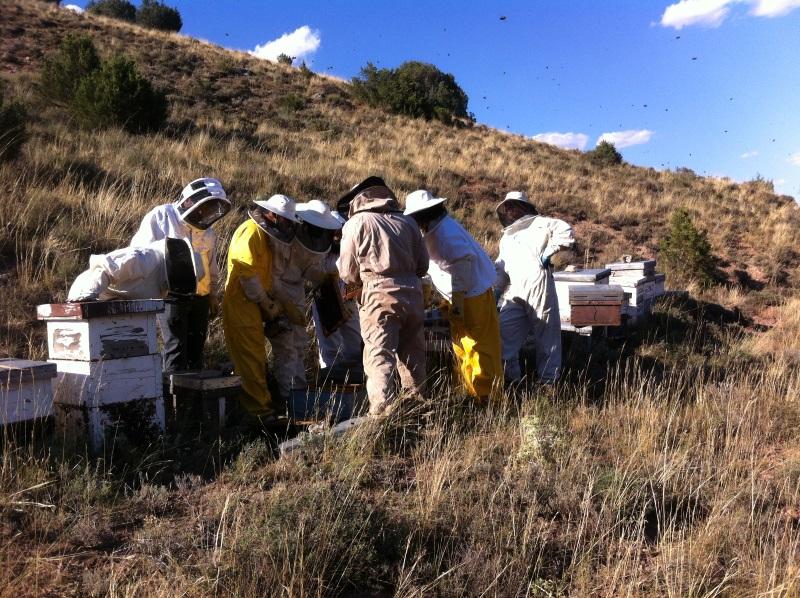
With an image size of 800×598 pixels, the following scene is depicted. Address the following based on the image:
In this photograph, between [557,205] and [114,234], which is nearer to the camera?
[114,234]

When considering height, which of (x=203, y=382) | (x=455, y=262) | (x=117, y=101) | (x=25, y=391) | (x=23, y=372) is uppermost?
(x=117, y=101)

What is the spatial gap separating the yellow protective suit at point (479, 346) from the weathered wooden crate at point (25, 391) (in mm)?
3806

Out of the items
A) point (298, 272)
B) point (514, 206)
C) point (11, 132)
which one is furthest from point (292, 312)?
point (11, 132)

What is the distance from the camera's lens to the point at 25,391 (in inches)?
175

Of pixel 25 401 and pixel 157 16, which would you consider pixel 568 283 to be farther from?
pixel 157 16

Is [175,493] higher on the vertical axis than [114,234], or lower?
lower

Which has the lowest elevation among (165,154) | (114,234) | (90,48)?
(114,234)

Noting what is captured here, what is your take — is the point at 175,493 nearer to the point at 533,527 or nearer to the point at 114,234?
the point at 533,527

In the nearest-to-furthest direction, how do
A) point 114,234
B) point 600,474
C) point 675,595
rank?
point 675,595, point 600,474, point 114,234

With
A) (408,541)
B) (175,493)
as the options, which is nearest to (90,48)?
(175,493)

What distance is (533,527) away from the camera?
14.0ft

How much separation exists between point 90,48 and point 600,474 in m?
20.4

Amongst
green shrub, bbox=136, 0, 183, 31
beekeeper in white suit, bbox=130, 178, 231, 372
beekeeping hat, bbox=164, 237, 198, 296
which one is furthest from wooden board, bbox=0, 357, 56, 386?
green shrub, bbox=136, 0, 183, 31

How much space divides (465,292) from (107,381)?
3491 mm
